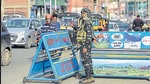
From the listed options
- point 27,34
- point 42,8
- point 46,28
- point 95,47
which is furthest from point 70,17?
point 42,8

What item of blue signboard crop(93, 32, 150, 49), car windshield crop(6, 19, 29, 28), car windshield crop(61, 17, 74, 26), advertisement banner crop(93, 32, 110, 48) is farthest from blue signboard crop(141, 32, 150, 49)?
car windshield crop(61, 17, 74, 26)

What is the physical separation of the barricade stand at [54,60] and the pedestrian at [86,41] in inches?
25.9

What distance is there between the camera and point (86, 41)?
32.4ft

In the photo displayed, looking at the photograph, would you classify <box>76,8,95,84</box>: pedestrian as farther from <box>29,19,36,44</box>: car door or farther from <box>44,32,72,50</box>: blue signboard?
<box>29,19,36,44</box>: car door

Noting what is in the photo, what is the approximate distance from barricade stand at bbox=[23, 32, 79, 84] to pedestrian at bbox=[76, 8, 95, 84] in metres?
0.66

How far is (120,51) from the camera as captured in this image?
1111 centimetres

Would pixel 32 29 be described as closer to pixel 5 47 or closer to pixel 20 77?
pixel 5 47

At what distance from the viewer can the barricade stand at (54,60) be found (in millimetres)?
10023

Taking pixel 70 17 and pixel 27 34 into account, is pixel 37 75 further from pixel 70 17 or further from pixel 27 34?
pixel 70 17

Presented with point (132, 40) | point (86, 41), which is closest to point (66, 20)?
point (132, 40)

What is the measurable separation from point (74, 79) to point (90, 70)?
923 mm

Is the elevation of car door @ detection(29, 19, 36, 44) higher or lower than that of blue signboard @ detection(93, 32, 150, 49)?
lower

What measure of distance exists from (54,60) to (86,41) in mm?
1137

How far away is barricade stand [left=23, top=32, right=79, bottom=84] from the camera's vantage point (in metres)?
10.0
